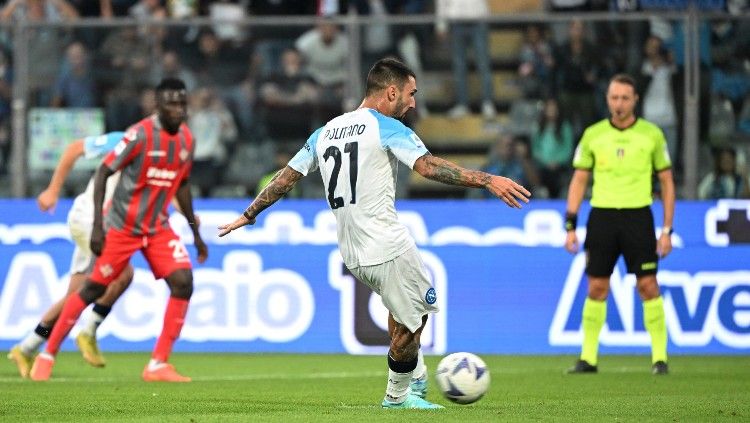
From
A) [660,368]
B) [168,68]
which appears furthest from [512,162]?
[660,368]

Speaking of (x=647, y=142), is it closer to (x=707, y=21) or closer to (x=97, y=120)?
(x=707, y=21)

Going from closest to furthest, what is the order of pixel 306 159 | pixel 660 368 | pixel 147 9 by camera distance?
pixel 306 159 → pixel 660 368 → pixel 147 9

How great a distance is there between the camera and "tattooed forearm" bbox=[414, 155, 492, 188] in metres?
7.35

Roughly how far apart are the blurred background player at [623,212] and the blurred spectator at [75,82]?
6040 millimetres

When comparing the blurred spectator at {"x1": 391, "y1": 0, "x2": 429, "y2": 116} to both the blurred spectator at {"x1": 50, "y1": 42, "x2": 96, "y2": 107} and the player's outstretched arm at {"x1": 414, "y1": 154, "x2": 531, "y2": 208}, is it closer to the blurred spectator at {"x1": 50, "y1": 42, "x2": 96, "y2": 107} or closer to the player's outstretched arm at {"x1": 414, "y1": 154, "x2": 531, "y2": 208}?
the blurred spectator at {"x1": 50, "y1": 42, "x2": 96, "y2": 107}

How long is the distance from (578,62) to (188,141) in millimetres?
5708

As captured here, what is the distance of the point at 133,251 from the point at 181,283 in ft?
1.42

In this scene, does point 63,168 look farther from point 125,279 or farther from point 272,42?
point 272,42

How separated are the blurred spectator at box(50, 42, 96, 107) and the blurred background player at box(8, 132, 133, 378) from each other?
3.05m

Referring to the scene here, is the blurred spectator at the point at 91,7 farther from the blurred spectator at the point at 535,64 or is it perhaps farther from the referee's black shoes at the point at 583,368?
the referee's black shoes at the point at 583,368

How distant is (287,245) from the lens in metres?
14.4

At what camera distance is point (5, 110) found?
1573cm

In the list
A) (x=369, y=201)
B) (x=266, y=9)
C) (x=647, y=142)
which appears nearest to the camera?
(x=369, y=201)

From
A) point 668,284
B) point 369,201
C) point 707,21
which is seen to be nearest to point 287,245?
point 668,284
